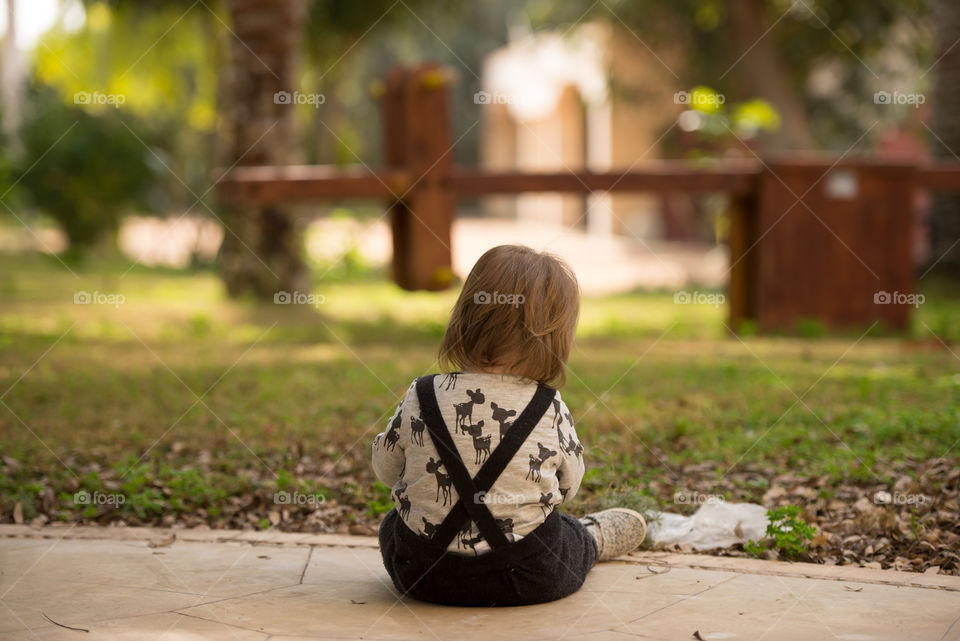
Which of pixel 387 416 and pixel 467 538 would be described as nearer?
pixel 467 538

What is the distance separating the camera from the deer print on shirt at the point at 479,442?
295cm

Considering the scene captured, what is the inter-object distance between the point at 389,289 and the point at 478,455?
10.1m

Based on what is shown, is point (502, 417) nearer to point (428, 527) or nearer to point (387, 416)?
point (428, 527)

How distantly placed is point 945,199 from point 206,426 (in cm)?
903

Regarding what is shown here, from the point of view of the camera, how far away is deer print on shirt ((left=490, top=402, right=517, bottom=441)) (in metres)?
2.97

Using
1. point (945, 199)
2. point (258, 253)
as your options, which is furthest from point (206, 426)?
Result: point (945, 199)

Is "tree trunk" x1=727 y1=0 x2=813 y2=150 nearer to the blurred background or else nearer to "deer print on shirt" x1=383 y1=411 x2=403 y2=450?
A: the blurred background

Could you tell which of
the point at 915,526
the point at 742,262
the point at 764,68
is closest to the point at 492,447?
the point at 915,526

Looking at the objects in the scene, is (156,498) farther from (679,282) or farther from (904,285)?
(679,282)
